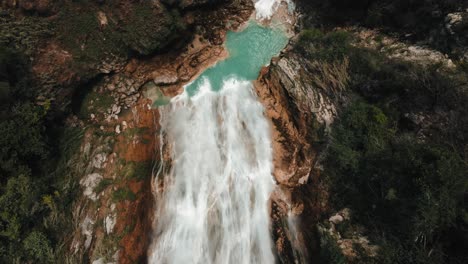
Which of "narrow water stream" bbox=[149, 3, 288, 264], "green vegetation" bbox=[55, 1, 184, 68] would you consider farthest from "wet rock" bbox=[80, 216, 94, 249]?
"green vegetation" bbox=[55, 1, 184, 68]

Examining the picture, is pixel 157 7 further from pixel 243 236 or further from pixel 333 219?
pixel 333 219

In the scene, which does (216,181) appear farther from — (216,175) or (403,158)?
(403,158)

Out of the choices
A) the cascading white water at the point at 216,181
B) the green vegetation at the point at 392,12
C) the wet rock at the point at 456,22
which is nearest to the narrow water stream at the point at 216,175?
the cascading white water at the point at 216,181

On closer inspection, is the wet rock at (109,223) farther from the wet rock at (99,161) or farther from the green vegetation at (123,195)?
the wet rock at (99,161)

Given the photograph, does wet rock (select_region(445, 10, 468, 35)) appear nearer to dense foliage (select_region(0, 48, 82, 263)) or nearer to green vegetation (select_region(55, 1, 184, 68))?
green vegetation (select_region(55, 1, 184, 68))

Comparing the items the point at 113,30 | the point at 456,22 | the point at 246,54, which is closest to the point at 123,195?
the point at 113,30

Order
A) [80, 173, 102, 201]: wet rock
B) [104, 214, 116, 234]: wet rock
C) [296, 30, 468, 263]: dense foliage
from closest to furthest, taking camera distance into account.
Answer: [296, 30, 468, 263]: dense foliage → [104, 214, 116, 234]: wet rock → [80, 173, 102, 201]: wet rock

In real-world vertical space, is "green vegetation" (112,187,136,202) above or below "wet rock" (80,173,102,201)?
below

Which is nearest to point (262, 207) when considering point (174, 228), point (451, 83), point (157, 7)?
point (174, 228)
